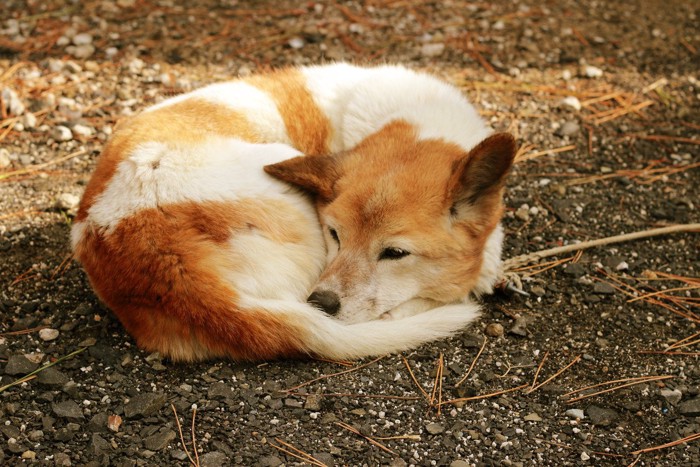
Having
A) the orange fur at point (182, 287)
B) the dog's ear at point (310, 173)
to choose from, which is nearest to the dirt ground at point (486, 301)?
the orange fur at point (182, 287)

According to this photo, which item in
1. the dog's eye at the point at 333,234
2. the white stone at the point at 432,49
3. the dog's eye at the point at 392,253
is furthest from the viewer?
the white stone at the point at 432,49

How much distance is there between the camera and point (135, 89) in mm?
4996

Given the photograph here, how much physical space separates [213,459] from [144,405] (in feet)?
1.28

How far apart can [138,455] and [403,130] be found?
6.07 feet

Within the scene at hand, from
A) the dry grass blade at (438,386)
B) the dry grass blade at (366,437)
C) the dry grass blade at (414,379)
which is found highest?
the dry grass blade at (366,437)

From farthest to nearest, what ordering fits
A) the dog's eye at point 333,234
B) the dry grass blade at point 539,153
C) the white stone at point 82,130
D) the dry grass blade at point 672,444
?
1. the white stone at point 82,130
2. the dry grass blade at point 539,153
3. the dog's eye at point 333,234
4. the dry grass blade at point 672,444

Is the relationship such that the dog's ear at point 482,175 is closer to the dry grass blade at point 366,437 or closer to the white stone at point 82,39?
the dry grass blade at point 366,437

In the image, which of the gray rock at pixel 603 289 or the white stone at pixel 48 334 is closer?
the white stone at pixel 48 334

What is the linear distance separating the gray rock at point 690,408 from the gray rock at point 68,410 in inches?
89.7

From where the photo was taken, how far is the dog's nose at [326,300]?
2.96 m

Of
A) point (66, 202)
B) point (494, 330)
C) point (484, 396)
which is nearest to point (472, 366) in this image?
point (484, 396)

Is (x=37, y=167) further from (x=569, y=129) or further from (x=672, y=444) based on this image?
(x=672, y=444)

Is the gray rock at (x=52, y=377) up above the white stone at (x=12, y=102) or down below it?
below

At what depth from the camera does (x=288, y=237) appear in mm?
3150
